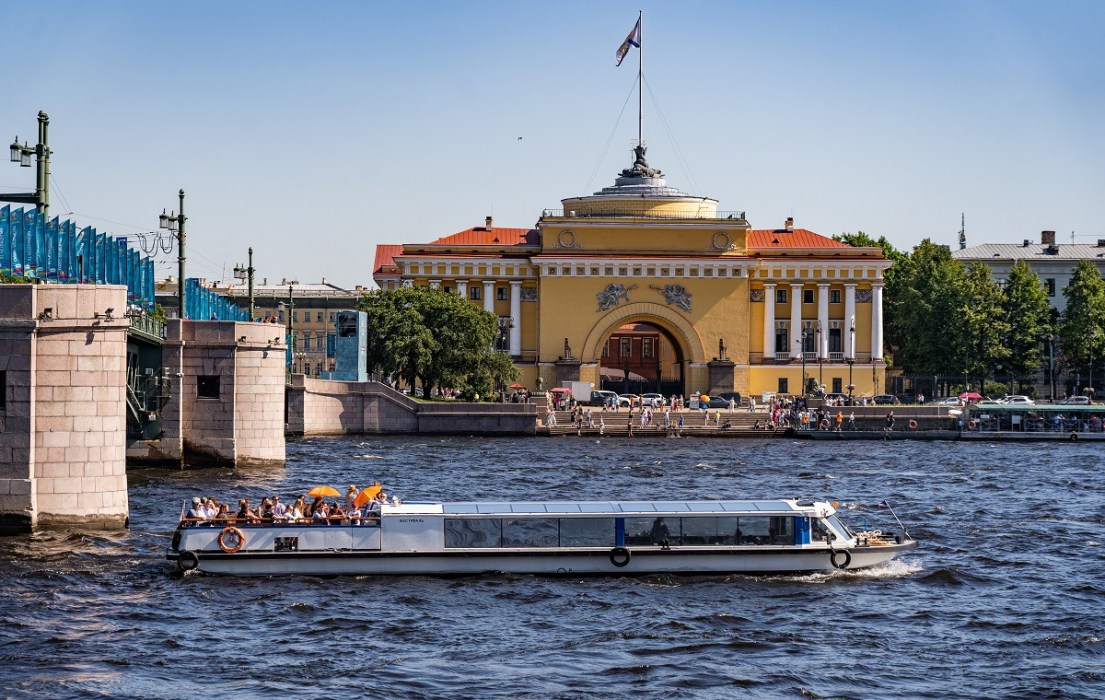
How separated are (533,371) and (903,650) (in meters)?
78.0

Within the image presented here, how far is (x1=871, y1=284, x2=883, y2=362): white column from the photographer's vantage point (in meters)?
107

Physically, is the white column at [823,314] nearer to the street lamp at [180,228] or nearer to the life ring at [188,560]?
the street lamp at [180,228]

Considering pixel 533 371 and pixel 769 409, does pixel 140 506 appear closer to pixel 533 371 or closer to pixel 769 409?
pixel 769 409

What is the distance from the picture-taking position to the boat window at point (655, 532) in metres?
33.0

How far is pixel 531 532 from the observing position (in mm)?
32906

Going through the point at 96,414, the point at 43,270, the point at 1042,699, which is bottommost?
the point at 1042,699

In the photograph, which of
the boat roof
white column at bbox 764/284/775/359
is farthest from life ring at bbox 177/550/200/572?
white column at bbox 764/284/775/359

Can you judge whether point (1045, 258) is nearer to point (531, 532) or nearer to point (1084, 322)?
point (1084, 322)

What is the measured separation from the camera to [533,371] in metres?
105

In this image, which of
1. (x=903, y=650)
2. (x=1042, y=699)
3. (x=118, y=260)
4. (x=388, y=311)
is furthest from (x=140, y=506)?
(x=388, y=311)

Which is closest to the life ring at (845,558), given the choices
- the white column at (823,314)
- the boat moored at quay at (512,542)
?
the boat moored at quay at (512,542)

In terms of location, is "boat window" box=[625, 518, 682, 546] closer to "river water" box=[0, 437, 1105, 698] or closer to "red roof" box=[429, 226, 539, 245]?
"river water" box=[0, 437, 1105, 698]

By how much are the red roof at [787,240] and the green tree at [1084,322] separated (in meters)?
15.9

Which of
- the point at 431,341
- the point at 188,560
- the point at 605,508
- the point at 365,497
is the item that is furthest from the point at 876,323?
the point at 188,560
